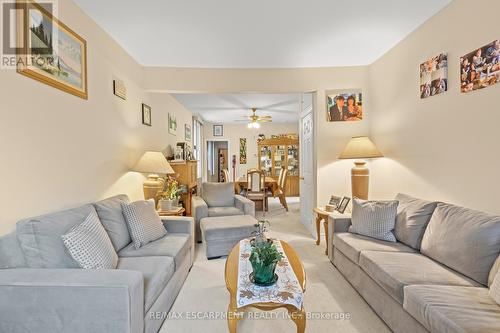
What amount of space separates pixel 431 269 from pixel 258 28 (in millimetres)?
2593

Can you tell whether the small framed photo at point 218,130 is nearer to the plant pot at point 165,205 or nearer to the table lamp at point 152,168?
the table lamp at point 152,168

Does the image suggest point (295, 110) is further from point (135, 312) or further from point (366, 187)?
point (135, 312)

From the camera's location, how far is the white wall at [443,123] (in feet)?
6.54

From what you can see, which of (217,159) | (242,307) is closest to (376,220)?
(242,307)

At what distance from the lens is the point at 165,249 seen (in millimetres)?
2289

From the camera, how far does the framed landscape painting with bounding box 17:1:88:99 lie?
68.7 inches

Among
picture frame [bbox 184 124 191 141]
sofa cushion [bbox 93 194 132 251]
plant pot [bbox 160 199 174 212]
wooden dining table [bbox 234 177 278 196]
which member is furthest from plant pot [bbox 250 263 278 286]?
picture frame [bbox 184 124 191 141]

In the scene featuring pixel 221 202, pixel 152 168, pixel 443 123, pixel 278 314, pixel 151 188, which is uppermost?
pixel 443 123

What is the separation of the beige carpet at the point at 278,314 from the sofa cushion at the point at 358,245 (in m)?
0.33

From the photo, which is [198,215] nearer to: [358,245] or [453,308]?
[358,245]

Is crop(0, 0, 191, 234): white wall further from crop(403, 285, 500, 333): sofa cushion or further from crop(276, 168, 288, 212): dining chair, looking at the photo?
crop(276, 168, 288, 212): dining chair

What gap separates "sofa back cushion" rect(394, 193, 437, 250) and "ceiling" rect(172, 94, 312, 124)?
229 cm

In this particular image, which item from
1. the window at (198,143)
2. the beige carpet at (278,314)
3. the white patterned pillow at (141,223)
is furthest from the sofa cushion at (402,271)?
the window at (198,143)

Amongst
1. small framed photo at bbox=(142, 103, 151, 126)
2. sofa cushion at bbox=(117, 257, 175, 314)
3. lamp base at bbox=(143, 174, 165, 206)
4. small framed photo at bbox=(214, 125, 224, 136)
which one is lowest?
sofa cushion at bbox=(117, 257, 175, 314)
